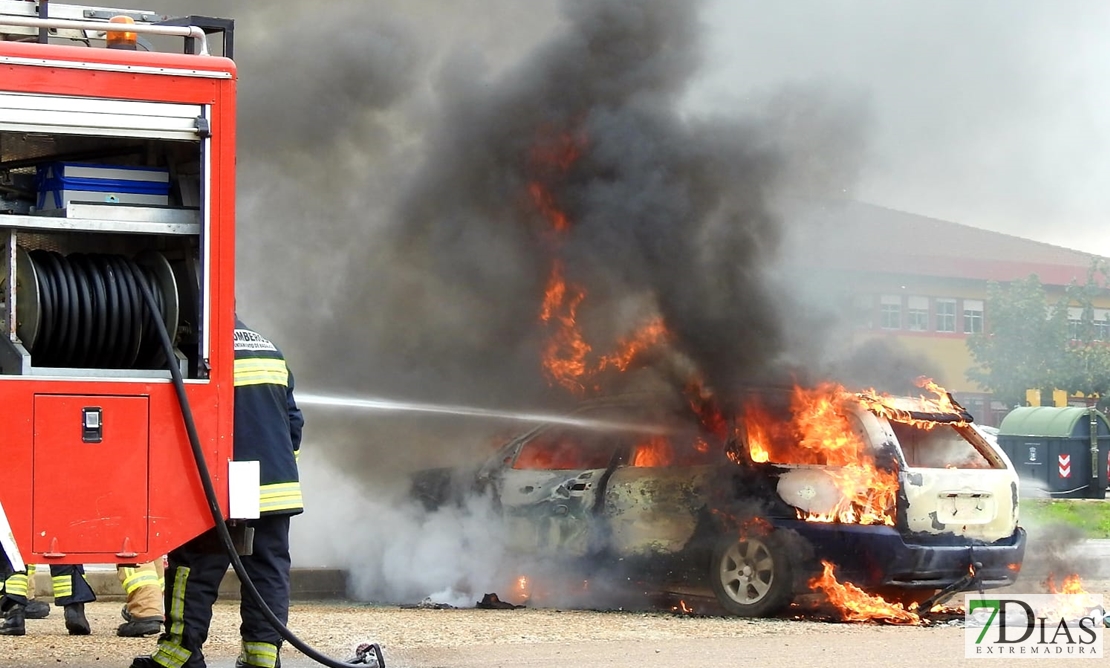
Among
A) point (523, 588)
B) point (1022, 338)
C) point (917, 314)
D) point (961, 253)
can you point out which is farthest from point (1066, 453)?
point (961, 253)

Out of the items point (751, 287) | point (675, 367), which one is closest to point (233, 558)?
point (675, 367)

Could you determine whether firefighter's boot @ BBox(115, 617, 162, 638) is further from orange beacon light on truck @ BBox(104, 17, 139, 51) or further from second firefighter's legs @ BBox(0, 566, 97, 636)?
orange beacon light on truck @ BBox(104, 17, 139, 51)

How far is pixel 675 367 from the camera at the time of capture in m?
10.2

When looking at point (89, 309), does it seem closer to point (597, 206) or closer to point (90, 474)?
point (90, 474)

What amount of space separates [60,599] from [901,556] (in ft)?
15.1

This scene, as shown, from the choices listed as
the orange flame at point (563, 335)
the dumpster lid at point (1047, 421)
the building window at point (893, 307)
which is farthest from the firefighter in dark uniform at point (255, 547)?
the building window at point (893, 307)

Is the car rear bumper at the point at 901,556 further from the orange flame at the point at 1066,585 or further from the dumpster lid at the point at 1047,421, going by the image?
the dumpster lid at the point at 1047,421

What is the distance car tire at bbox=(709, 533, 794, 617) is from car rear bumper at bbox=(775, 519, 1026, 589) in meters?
0.18

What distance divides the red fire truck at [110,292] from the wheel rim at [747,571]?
4.24 meters

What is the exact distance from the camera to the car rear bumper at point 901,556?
8.18m

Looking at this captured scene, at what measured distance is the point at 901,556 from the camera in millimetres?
8164

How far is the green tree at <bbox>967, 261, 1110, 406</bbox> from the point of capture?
36.3m

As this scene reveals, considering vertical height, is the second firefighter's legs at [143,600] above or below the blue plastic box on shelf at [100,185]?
below

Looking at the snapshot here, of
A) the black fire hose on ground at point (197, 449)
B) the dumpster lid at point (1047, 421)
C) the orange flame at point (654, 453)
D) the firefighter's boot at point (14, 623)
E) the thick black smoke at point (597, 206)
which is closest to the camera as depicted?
the black fire hose on ground at point (197, 449)
